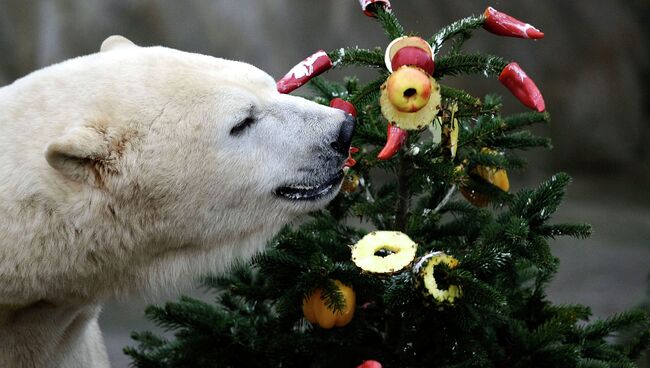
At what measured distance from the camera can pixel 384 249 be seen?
58.9 inches

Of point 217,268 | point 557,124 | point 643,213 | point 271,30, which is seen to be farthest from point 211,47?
point 217,268

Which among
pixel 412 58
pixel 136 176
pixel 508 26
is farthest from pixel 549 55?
pixel 136 176

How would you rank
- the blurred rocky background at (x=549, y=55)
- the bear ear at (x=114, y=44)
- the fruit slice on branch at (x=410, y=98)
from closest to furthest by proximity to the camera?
the fruit slice on branch at (x=410, y=98), the bear ear at (x=114, y=44), the blurred rocky background at (x=549, y=55)

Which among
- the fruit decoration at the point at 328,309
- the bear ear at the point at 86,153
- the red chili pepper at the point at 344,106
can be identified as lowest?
the fruit decoration at the point at 328,309

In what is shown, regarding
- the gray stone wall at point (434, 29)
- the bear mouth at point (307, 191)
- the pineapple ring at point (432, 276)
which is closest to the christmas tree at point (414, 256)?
the pineapple ring at point (432, 276)

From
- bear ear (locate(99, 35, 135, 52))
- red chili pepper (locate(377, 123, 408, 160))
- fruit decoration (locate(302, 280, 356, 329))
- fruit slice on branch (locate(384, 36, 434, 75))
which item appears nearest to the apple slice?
fruit slice on branch (locate(384, 36, 434, 75))

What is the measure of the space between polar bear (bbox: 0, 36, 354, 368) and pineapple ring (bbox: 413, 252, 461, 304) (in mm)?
232

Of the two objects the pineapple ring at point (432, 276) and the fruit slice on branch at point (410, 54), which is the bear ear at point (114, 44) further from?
the pineapple ring at point (432, 276)

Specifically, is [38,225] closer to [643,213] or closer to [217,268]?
[217,268]

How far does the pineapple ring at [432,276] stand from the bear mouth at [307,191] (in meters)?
0.23

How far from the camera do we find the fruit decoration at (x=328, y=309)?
1560 mm

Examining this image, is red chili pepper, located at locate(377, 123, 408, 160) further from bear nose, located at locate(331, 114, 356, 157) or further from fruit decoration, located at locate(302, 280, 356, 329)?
fruit decoration, located at locate(302, 280, 356, 329)

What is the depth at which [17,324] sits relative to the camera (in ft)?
4.98

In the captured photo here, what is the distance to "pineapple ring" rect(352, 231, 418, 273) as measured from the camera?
1430 mm
